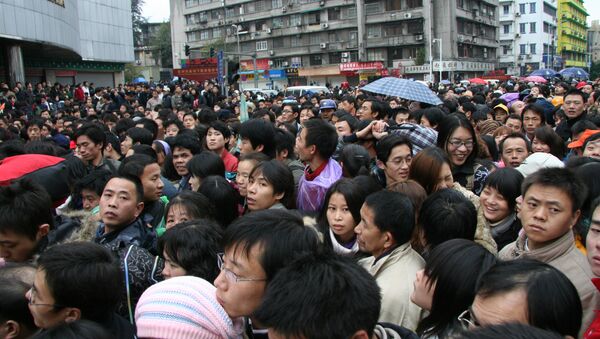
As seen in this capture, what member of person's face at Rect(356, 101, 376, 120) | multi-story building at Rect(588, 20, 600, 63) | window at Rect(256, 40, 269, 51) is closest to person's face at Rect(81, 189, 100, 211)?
person's face at Rect(356, 101, 376, 120)

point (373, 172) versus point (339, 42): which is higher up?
point (339, 42)

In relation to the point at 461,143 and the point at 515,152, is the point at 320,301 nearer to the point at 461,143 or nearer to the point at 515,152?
the point at 461,143

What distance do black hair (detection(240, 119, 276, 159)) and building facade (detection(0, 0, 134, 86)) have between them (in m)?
17.7

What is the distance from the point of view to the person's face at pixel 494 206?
143 inches

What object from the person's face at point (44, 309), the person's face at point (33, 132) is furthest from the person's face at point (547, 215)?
the person's face at point (33, 132)

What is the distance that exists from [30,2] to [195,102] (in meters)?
10.1

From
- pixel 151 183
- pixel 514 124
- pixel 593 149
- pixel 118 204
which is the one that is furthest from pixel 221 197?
pixel 514 124

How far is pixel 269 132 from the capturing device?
509cm

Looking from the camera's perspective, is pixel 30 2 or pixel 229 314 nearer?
pixel 229 314

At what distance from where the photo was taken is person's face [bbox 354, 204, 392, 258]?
2848 millimetres

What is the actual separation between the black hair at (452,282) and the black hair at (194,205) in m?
1.74

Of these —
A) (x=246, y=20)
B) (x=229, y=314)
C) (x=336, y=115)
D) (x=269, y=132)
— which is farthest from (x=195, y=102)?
(x=246, y=20)

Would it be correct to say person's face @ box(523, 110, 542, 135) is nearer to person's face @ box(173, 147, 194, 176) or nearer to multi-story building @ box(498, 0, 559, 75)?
person's face @ box(173, 147, 194, 176)

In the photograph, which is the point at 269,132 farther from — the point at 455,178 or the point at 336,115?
the point at 336,115
